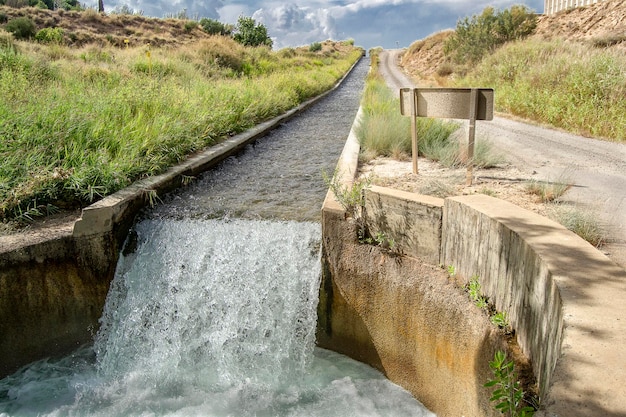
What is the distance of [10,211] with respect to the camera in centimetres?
510

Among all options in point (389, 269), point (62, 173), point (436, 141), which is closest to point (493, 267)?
point (389, 269)

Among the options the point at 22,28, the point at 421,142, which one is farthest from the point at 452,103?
the point at 22,28

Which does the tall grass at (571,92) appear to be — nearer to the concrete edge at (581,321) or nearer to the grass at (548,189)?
the grass at (548,189)

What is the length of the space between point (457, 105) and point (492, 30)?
79.5 ft

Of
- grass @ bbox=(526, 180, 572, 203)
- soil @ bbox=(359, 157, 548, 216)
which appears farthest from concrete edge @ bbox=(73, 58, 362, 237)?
grass @ bbox=(526, 180, 572, 203)

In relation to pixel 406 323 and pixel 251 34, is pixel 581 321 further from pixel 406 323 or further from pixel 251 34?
pixel 251 34

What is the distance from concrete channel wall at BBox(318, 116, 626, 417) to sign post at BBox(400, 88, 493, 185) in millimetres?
1352

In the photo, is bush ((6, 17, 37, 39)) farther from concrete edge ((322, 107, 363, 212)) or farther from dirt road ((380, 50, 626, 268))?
dirt road ((380, 50, 626, 268))

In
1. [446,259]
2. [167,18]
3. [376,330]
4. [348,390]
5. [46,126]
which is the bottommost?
[348,390]

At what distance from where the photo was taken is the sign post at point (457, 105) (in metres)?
5.11

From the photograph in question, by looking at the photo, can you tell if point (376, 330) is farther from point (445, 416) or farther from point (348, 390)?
point (445, 416)

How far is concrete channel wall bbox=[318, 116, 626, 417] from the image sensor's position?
210 centimetres

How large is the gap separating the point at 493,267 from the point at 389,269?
118cm

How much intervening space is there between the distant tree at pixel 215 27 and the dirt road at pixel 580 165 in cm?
4344
